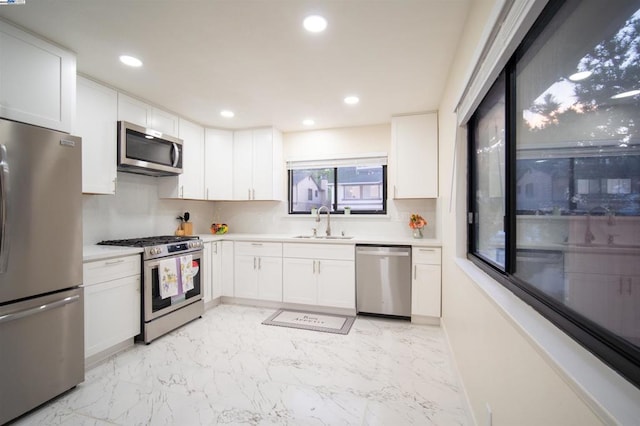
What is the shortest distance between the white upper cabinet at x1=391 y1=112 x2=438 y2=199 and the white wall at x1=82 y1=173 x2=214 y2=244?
299cm

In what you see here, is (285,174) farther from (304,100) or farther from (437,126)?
(437,126)

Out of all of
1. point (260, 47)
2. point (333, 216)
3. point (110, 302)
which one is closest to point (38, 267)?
point (110, 302)

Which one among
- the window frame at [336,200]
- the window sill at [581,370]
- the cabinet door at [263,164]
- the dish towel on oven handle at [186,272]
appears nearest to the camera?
the window sill at [581,370]

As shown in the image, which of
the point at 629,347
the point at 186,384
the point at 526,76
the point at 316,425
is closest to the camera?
the point at 629,347

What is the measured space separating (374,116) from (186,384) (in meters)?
3.39

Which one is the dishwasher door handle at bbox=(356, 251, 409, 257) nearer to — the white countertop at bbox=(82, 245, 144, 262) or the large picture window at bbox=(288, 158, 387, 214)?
the large picture window at bbox=(288, 158, 387, 214)

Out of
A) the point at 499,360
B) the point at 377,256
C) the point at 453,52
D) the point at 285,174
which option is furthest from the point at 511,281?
the point at 285,174

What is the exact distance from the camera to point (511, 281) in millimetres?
1271

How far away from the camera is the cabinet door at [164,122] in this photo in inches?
125

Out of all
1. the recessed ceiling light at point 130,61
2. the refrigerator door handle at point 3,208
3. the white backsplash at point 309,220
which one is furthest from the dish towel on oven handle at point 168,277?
the recessed ceiling light at point 130,61

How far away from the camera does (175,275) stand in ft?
9.58

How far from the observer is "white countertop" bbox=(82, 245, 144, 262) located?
2.22 meters

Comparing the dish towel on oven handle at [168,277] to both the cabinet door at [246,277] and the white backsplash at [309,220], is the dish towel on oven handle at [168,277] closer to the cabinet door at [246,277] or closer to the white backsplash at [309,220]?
the cabinet door at [246,277]

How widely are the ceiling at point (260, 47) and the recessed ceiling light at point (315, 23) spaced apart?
0.04 meters
